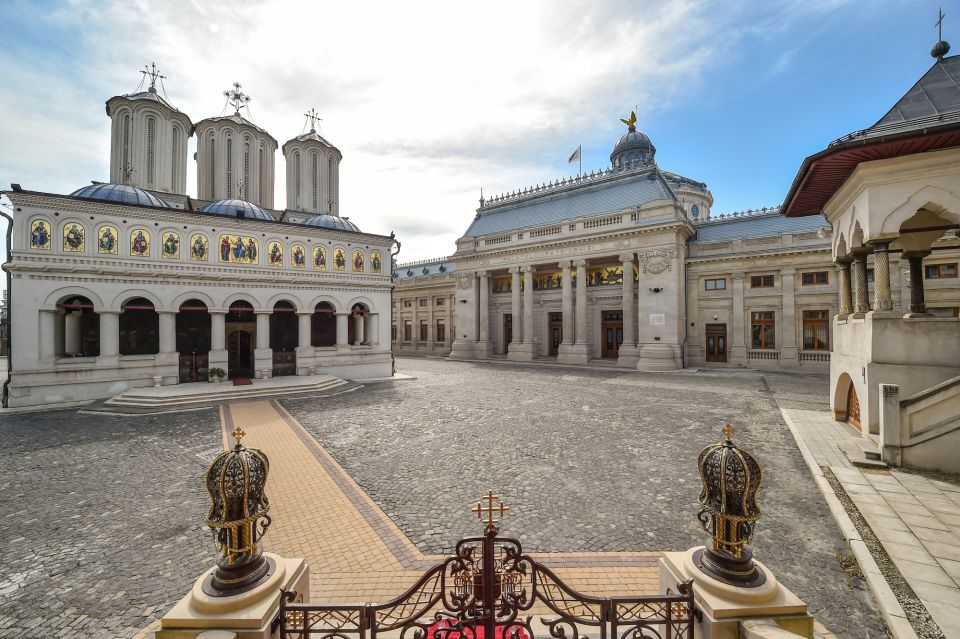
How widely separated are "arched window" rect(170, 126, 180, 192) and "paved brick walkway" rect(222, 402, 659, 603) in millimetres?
26318

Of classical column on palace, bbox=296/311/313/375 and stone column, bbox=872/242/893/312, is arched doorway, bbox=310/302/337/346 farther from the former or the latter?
stone column, bbox=872/242/893/312

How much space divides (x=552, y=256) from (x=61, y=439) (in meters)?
29.4

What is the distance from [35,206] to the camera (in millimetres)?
16172

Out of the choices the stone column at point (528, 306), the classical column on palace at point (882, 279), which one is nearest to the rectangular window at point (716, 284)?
the stone column at point (528, 306)

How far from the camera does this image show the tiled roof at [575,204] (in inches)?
1161

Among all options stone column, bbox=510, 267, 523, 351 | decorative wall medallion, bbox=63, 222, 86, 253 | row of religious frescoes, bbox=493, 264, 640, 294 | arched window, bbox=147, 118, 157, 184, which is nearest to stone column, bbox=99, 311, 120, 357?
decorative wall medallion, bbox=63, 222, 86, 253

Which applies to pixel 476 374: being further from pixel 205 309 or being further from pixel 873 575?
pixel 873 575

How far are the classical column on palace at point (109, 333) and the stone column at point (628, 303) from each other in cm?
2955

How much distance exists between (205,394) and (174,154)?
19041 mm

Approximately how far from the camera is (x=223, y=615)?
111 inches

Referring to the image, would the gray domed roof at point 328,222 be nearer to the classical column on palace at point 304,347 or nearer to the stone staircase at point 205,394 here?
the classical column on palace at point 304,347

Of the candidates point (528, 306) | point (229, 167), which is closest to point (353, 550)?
point (528, 306)

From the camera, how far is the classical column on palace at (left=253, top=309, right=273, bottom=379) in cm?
2069

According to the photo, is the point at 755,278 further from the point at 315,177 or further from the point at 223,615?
the point at 315,177
